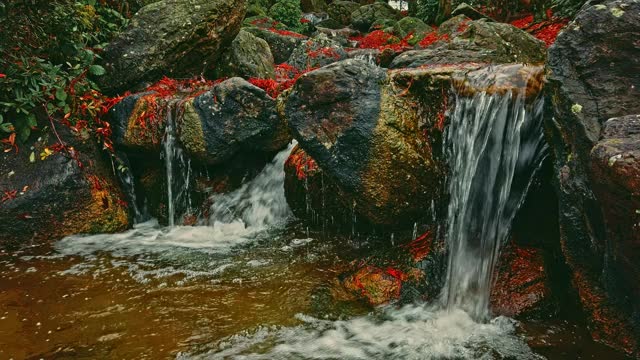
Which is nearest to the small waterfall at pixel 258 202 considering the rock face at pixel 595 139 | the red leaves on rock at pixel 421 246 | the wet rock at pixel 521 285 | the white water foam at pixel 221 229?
the white water foam at pixel 221 229

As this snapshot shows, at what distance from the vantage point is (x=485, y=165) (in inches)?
171

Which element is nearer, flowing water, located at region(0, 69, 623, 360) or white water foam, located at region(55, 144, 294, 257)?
flowing water, located at region(0, 69, 623, 360)

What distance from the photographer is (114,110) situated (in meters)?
7.45

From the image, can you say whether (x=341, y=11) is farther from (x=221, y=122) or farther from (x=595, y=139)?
(x=595, y=139)

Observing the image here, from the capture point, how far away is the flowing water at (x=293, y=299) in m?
3.63

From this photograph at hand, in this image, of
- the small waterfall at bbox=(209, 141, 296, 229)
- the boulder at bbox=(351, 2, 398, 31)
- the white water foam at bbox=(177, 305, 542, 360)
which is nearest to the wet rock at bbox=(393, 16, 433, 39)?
the boulder at bbox=(351, 2, 398, 31)

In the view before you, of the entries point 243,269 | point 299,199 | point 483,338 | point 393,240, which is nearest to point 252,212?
point 299,199

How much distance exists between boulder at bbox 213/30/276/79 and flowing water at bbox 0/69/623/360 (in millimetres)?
4521

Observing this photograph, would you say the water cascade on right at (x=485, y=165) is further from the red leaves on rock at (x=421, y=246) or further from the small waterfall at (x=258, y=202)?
the small waterfall at (x=258, y=202)

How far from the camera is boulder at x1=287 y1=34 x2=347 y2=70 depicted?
1151cm

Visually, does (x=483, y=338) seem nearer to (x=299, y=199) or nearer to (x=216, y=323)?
(x=216, y=323)

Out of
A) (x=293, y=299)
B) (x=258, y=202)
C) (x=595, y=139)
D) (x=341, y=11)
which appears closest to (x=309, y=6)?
(x=341, y=11)

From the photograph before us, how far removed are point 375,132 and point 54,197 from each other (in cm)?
473

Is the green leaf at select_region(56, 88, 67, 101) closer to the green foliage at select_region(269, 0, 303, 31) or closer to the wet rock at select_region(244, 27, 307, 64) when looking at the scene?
the wet rock at select_region(244, 27, 307, 64)
